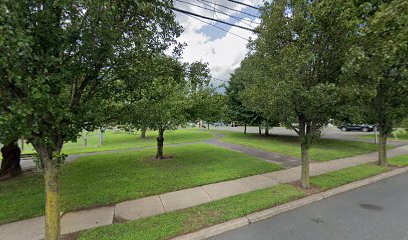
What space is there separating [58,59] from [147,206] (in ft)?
11.7

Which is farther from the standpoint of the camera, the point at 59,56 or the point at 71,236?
the point at 71,236

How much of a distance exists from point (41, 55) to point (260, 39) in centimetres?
530

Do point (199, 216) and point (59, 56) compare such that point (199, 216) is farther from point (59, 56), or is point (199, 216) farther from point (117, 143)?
point (117, 143)

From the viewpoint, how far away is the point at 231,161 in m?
9.11

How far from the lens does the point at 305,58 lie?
5.01m

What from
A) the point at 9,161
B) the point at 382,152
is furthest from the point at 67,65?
the point at 382,152

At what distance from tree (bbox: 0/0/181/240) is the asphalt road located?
310 centimetres

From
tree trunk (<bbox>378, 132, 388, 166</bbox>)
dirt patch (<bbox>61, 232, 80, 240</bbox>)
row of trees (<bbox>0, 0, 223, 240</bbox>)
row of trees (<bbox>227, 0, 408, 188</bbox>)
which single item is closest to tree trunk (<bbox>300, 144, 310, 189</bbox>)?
row of trees (<bbox>227, 0, 408, 188</bbox>)

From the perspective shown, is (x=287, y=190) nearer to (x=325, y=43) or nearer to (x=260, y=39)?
(x=325, y=43)

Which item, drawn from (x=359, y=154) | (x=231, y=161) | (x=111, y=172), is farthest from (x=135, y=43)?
(x=359, y=154)

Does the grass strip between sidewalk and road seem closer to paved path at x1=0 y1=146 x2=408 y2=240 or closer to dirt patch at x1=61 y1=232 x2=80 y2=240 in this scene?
dirt patch at x1=61 y1=232 x2=80 y2=240

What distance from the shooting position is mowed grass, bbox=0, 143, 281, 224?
4977 mm

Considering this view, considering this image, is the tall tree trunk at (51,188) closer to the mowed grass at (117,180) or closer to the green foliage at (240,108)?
the mowed grass at (117,180)

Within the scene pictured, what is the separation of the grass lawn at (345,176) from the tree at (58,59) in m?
6.07
